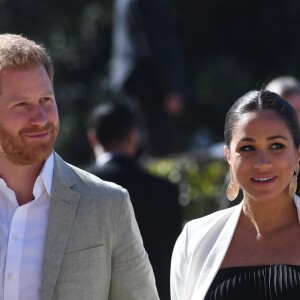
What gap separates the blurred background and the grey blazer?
774cm

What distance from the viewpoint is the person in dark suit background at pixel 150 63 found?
32.3 ft

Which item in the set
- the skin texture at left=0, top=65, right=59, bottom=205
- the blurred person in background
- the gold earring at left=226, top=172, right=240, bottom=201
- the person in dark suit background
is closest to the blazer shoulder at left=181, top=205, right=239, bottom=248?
the gold earring at left=226, top=172, right=240, bottom=201

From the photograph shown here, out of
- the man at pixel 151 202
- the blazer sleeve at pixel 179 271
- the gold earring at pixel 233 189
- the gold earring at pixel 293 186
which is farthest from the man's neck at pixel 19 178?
the man at pixel 151 202

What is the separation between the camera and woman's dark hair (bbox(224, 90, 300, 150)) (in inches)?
194

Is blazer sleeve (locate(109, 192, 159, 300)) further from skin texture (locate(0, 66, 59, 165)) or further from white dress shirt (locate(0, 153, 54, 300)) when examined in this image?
skin texture (locate(0, 66, 59, 165))

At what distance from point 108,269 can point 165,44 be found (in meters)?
5.59

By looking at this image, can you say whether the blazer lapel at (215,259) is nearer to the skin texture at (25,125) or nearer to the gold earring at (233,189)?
the gold earring at (233,189)

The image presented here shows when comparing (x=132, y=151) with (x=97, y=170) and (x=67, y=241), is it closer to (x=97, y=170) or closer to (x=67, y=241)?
(x=97, y=170)

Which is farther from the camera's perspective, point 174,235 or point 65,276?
point 174,235

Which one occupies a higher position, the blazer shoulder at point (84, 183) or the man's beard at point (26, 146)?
the man's beard at point (26, 146)

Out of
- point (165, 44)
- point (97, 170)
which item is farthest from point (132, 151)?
point (165, 44)

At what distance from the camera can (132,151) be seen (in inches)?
271

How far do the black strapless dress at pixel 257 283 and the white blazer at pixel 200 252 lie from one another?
0.06 meters

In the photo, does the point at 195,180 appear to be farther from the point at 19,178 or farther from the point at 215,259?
the point at 19,178
